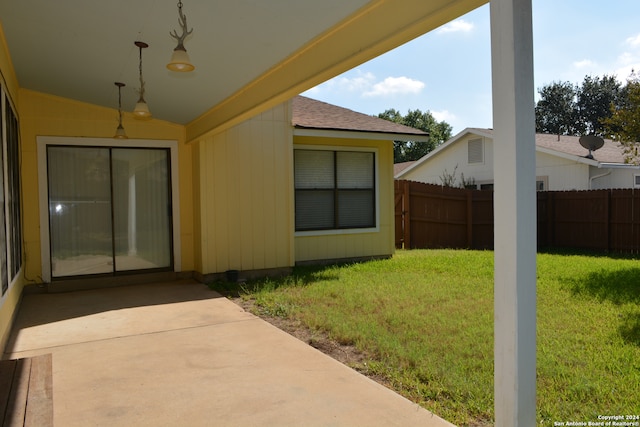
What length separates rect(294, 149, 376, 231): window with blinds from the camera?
9.02m

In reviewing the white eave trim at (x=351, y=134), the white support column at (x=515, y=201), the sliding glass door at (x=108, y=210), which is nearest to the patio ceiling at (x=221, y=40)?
the white support column at (x=515, y=201)

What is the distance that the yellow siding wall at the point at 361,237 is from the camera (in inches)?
354

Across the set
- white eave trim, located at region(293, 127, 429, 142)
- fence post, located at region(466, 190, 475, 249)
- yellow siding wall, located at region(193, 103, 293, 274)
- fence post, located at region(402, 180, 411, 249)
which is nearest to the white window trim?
white eave trim, located at region(293, 127, 429, 142)

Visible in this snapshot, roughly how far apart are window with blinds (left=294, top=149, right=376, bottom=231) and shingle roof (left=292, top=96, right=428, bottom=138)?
581 millimetres

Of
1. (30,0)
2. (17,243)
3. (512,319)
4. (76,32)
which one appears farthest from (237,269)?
(512,319)

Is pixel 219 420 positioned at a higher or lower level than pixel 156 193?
lower

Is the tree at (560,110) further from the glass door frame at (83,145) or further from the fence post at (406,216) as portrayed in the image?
the glass door frame at (83,145)

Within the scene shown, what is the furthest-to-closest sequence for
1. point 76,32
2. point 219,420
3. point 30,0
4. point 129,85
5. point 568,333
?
1. point 129,85
2. point 568,333
3. point 76,32
4. point 30,0
5. point 219,420

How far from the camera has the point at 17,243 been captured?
5910 mm

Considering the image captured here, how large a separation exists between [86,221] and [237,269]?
2601 millimetres

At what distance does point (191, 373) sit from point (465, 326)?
9.35ft

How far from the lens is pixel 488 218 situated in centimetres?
1290

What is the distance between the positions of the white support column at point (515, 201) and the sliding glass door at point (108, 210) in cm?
679

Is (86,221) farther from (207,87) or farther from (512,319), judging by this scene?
(512,319)
